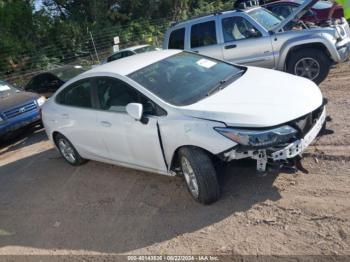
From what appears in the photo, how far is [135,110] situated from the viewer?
463cm

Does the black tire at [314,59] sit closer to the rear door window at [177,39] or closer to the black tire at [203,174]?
the rear door window at [177,39]

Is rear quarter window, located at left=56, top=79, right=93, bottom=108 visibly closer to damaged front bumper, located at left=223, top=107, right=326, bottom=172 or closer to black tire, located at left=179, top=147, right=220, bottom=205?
black tire, located at left=179, top=147, right=220, bottom=205

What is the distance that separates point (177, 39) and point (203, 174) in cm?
554

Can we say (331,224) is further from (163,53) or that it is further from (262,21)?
(262,21)

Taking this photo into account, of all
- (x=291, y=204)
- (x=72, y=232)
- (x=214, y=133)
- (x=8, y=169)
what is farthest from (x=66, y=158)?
(x=291, y=204)

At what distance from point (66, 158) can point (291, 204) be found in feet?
12.8

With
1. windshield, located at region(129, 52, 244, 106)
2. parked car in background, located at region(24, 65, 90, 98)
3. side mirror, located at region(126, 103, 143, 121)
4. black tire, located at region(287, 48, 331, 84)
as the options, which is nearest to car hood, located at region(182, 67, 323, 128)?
windshield, located at region(129, 52, 244, 106)

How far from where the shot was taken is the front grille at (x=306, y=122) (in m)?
4.15

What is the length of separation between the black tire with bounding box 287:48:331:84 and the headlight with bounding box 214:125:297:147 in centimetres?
416

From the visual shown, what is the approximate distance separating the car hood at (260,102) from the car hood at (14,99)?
6447mm

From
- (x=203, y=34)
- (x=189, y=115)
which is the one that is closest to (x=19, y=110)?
(x=203, y=34)

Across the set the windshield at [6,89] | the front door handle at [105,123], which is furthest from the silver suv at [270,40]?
the windshield at [6,89]

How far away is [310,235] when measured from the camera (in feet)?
12.3

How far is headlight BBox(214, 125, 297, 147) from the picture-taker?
13.2 feet
